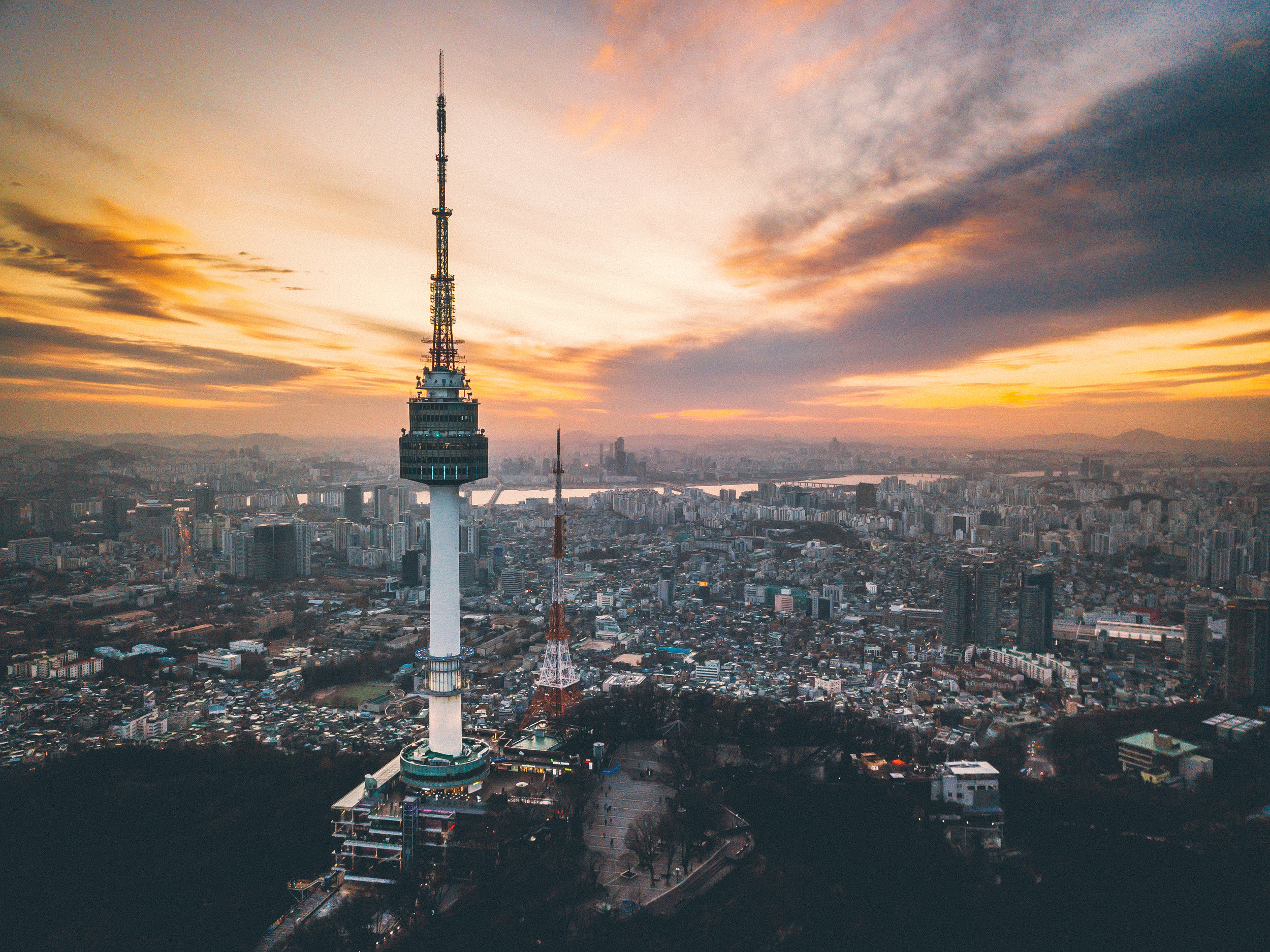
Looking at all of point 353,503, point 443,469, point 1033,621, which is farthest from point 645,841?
point 353,503

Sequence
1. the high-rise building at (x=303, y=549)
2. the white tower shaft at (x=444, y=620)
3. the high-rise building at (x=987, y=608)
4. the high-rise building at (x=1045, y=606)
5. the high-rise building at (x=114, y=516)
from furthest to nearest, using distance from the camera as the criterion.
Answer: the high-rise building at (x=303, y=549)
the high-rise building at (x=114, y=516)
the high-rise building at (x=987, y=608)
the high-rise building at (x=1045, y=606)
the white tower shaft at (x=444, y=620)

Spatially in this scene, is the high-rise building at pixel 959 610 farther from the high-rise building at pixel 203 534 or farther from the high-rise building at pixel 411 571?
the high-rise building at pixel 203 534

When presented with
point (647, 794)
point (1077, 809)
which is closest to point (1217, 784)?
point (1077, 809)

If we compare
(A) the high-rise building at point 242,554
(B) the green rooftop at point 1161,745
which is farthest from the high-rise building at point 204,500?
(B) the green rooftop at point 1161,745

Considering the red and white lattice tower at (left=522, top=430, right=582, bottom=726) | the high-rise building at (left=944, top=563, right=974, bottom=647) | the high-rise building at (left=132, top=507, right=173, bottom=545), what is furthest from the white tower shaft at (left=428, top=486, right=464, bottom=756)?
the high-rise building at (left=132, top=507, right=173, bottom=545)

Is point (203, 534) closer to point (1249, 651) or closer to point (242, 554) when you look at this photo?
point (242, 554)
